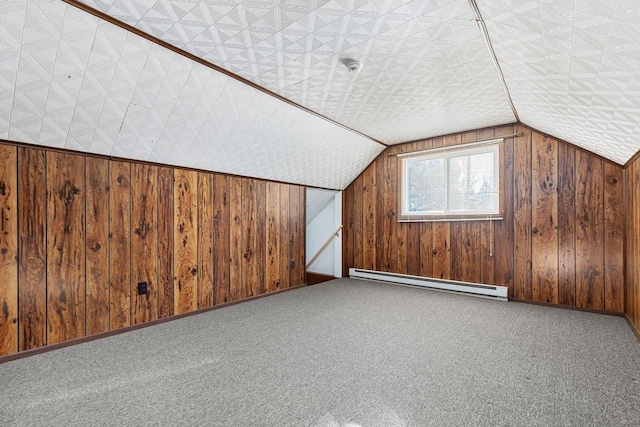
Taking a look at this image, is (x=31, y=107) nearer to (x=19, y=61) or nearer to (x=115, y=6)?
(x=19, y=61)

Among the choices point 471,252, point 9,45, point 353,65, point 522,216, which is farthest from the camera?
point 471,252

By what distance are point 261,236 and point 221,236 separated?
0.57 meters

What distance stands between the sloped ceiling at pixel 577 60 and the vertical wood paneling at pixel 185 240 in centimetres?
271

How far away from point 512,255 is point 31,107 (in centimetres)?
A: 447

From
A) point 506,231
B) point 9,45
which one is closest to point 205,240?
point 9,45

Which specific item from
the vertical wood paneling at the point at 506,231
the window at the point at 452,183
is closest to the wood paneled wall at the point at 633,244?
the vertical wood paneling at the point at 506,231

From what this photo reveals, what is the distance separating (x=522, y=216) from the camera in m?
3.39

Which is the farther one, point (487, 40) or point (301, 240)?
point (301, 240)

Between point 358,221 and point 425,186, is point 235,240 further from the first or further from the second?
point 425,186

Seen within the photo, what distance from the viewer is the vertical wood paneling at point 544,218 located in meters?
3.21

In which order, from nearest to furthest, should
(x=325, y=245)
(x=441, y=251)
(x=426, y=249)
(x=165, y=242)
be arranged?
(x=165, y=242) < (x=441, y=251) < (x=426, y=249) < (x=325, y=245)

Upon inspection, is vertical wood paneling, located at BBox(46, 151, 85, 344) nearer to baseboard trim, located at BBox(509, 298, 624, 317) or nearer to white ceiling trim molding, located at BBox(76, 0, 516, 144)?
white ceiling trim molding, located at BBox(76, 0, 516, 144)

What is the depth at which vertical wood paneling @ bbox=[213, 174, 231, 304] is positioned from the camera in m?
3.23

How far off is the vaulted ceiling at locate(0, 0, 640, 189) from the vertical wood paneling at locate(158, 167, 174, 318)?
20cm
